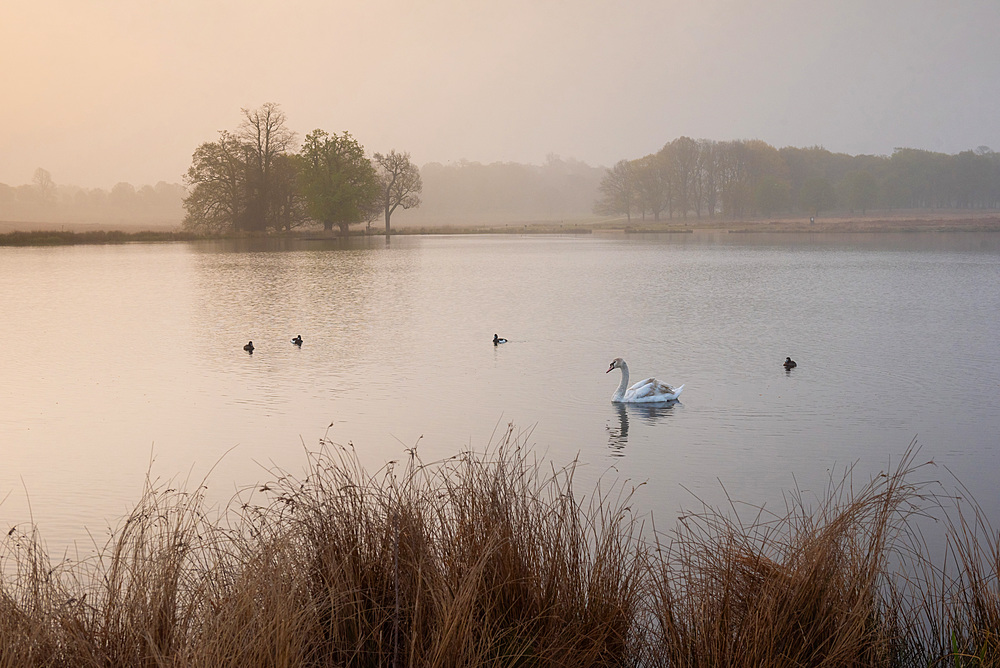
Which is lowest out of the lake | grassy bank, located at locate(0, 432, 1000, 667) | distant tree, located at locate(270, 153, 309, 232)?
the lake

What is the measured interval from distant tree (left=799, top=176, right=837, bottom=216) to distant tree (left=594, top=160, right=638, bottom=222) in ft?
75.2

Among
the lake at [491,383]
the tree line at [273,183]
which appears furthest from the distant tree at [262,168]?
the lake at [491,383]

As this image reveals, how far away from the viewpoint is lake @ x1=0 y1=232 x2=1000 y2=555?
297 inches

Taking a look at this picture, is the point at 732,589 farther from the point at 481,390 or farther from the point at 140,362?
the point at 140,362

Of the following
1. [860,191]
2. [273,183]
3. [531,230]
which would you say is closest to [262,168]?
[273,183]

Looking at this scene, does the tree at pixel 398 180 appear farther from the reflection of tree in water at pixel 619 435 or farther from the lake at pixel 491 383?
the reflection of tree in water at pixel 619 435

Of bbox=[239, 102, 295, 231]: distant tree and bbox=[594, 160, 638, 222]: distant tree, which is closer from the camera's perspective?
bbox=[239, 102, 295, 231]: distant tree

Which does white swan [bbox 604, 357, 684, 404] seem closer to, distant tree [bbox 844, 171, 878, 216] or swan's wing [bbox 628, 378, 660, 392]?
swan's wing [bbox 628, 378, 660, 392]

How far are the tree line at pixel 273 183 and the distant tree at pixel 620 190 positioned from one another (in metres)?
55.3

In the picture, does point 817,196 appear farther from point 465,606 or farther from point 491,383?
point 465,606

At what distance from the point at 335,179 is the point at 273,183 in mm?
4953

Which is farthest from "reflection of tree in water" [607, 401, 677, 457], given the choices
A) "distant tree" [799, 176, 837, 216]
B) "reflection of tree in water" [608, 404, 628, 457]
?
"distant tree" [799, 176, 837, 216]

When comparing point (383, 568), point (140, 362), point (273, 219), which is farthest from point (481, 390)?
point (273, 219)

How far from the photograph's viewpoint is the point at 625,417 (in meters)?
9.66
